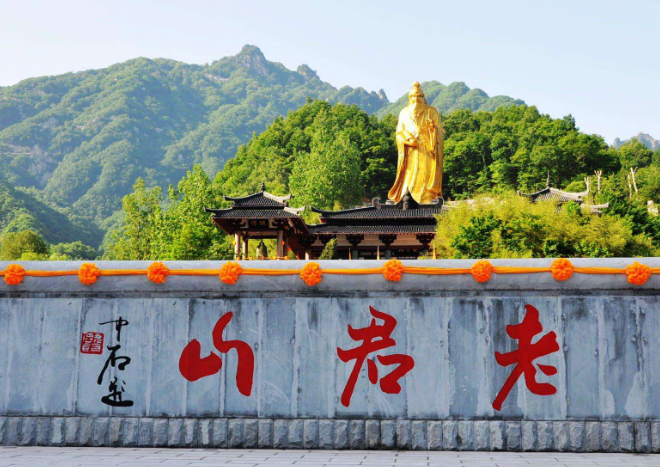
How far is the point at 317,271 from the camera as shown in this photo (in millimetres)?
7414

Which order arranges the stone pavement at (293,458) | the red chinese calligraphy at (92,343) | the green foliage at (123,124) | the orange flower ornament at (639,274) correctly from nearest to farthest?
the stone pavement at (293,458), the orange flower ornament at (639,274), the red chinese calligraphy at (92,343), the green foliage at (123,124)

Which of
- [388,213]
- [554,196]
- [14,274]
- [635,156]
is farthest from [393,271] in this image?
[635,156]

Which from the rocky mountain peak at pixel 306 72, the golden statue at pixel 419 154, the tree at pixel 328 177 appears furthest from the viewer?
the rocky mountain peak at pixel 306 72

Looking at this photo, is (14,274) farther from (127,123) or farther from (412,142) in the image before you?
(127,123)

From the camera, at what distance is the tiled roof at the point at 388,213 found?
28172 millimetres

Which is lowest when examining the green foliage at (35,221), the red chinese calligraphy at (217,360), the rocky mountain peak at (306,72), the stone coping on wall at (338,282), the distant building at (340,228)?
the red chinese calligraphy at (217,360)

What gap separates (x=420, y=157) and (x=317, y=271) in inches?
1027

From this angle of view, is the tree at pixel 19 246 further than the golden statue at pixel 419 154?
Yes

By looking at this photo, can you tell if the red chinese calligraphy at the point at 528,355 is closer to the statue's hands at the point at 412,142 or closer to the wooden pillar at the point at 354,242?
the wooden pillar at the point at 354,242

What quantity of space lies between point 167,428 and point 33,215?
60.9 metres

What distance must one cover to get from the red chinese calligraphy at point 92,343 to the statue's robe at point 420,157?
83.5 ft

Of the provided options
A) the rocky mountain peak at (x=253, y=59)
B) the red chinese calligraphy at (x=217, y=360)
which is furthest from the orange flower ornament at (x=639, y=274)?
the rocky mountain peak at (x=253, y=59)

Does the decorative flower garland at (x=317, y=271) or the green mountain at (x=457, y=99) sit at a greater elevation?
the green mountain at (x=457, y=99)

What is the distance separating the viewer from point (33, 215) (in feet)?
204
